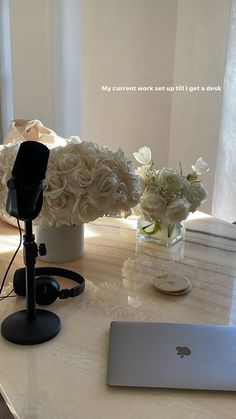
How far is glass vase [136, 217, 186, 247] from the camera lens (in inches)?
52.9

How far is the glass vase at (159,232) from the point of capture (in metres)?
1.34

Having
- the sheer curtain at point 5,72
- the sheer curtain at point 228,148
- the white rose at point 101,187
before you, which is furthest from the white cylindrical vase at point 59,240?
Result: the sheer curtain at point 5,72

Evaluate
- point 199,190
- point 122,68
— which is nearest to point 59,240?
point 199,190

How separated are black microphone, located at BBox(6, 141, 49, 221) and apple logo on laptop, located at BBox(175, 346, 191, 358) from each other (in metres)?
0.35

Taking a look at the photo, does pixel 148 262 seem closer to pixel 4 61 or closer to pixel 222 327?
pixel 222 327

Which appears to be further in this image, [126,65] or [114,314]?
[126,65]

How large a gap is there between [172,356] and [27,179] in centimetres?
40

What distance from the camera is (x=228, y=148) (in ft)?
7.89

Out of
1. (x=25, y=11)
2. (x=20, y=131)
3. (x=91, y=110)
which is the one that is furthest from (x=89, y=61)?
(x=20, y=131)

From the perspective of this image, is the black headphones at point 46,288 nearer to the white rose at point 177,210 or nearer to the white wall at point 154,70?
the white rose at point 177,210

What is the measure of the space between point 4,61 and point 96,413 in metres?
2.57

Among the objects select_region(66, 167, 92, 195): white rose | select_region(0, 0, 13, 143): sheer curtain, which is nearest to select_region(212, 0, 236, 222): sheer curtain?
select_region(0, 0, 13, 143): sheer curtain

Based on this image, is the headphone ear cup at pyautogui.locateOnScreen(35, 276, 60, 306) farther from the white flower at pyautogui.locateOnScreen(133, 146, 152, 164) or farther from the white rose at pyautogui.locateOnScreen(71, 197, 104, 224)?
the white flower at pyautogui.locateOnScreen(133, 146, 152, 164)

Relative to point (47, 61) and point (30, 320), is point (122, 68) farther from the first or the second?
point (30, 320)
